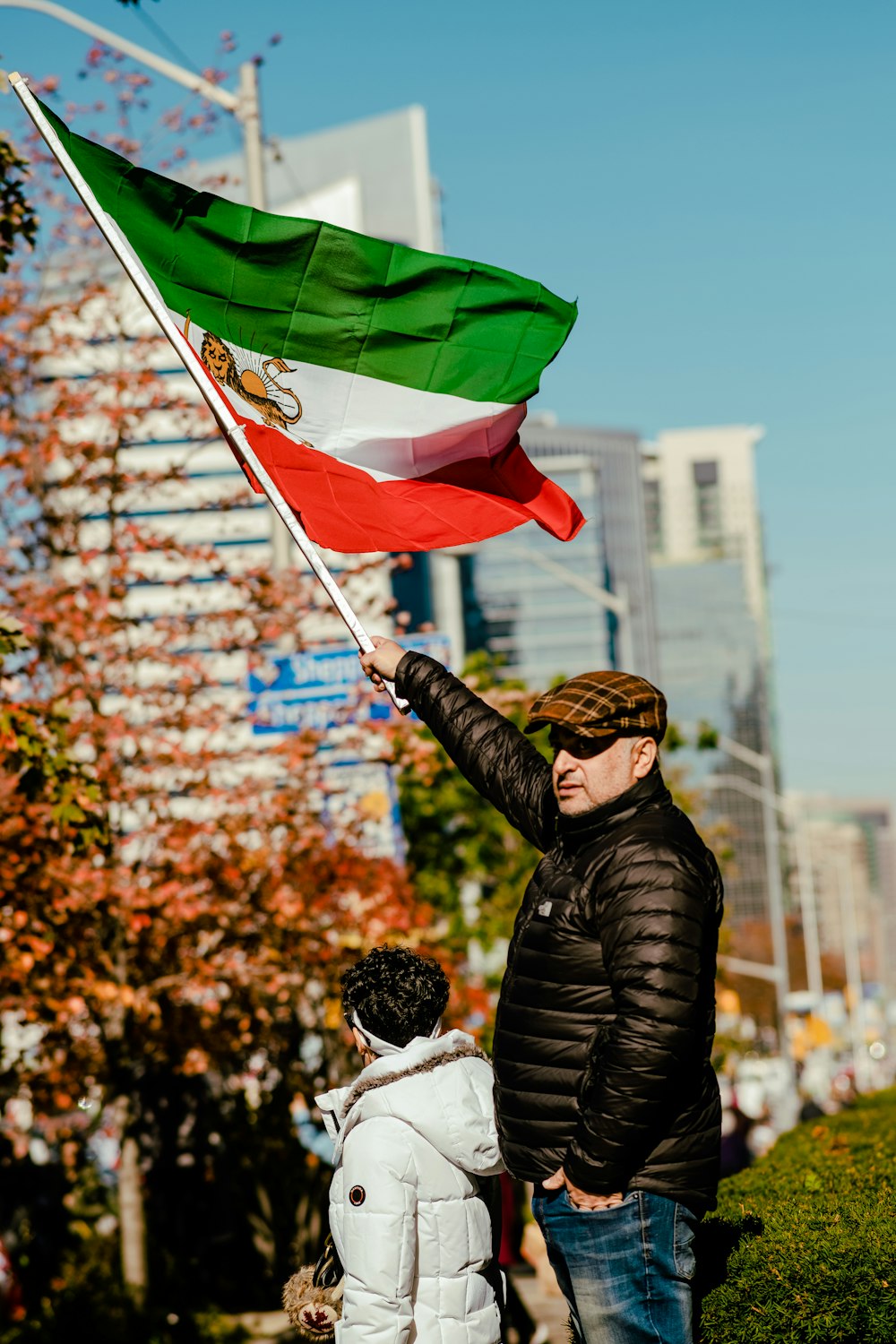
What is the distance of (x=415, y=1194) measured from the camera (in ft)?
14.2

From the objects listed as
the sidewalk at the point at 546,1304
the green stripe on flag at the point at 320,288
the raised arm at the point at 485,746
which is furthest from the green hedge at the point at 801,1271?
the sidewalk at the point at 546,1304

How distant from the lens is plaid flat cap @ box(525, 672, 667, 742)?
402 cm

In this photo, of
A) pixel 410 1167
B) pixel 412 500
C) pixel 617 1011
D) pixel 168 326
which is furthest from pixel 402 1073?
pixel 168 326

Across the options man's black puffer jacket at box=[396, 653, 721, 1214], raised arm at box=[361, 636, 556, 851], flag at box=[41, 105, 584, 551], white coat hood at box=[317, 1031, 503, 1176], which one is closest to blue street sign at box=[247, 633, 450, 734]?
flag at box=[41, 105, 584, 551]

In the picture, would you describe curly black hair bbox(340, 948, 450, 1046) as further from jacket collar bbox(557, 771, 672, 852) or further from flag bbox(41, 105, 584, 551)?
flag bbox(41, 105, 584, 551)

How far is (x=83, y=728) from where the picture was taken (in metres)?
10.6

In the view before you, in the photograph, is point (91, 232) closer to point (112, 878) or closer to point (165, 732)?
point (165, 732)

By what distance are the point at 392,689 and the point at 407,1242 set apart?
59.2 inches

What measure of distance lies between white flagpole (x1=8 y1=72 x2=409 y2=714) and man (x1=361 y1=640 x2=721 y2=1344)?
145cm

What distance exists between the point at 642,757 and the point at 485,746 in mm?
662

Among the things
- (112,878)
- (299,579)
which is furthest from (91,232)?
(112,878)

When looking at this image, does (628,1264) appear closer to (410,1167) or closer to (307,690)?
(410,1167)

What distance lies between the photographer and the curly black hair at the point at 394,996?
4492 mm

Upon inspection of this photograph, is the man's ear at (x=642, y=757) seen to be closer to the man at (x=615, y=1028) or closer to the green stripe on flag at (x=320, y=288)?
the man at (x=615, y=1028)
